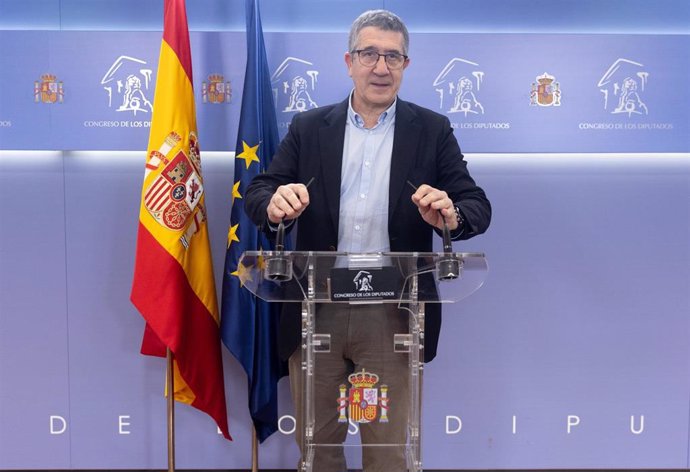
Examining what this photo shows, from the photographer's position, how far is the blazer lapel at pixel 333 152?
179cm

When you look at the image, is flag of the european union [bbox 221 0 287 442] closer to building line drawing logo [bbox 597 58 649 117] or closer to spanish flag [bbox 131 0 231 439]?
spanish flag [bbox 131 0 231 439]

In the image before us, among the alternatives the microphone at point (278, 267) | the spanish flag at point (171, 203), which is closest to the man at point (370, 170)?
the microphone at point (278, 267)

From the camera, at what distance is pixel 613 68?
8.41ft

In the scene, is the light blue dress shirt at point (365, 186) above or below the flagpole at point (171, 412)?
above

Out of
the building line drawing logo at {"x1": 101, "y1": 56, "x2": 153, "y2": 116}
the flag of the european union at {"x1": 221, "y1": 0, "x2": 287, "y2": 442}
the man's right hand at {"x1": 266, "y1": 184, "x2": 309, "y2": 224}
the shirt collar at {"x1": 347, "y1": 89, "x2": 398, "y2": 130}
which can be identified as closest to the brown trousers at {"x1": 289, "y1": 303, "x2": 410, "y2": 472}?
the man's right hand at {"x1": 266, "y1": 184, "x2": 309, "y2": 224}

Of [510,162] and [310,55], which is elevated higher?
[310,55]

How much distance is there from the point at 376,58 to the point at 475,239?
123 centimetres

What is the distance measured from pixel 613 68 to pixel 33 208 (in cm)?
278

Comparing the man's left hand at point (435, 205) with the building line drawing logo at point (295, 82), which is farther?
the building line drawing logo at point (295, 82)

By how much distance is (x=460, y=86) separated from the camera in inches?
101

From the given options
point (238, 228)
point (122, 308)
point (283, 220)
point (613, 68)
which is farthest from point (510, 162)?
point (122, 308)

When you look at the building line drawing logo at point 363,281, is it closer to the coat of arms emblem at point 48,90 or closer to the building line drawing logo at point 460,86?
the building line drawing logo at point 460,86

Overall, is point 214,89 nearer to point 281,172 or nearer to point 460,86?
point 281,172

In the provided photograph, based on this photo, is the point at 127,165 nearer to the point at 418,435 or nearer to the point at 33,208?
the point at 33,208
